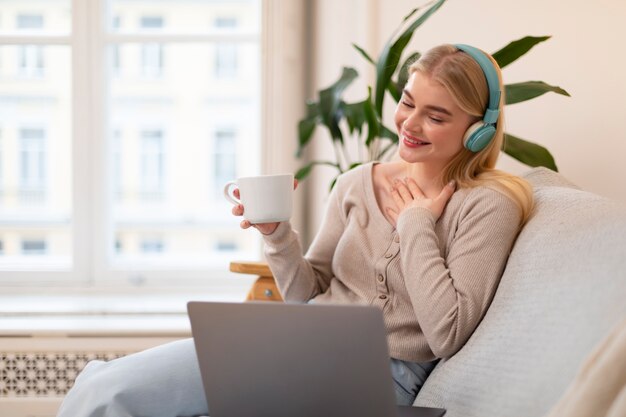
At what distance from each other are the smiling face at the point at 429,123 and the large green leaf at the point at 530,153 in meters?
0.33

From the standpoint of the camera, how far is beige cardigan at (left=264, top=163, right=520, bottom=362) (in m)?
1.42

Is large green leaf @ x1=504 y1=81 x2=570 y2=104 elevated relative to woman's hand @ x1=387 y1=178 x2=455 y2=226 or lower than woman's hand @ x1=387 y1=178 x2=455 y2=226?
elevated

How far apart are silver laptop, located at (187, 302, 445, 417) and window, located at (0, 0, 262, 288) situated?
2.07 meters

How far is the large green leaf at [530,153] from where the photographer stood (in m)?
1.84

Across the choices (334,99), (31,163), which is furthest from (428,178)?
(31,163)

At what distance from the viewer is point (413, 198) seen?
162cm

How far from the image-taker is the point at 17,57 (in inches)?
132

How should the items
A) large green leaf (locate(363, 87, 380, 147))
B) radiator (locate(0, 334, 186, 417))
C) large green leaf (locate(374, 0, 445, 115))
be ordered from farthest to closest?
1. radiator (locate(0, 334, 186, 417))
2. large green leaf (locate(363, 87, 380, 147))
3. large green leaf (locate(374, 0, 445, 115))

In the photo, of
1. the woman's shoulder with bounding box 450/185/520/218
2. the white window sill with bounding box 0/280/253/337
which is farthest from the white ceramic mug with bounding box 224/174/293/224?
the white window sill with bounding box 0/280/253/337

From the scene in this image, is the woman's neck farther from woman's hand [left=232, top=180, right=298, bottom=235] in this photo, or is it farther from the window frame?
the window frame

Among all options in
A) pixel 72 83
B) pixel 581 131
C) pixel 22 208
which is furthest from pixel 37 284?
pixel 581 131

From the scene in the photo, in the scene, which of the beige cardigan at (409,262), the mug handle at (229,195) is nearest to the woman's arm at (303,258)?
the beige cardigan at (409,262)

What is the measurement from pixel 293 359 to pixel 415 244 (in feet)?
1.65

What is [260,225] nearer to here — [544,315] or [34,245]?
[544,315]
